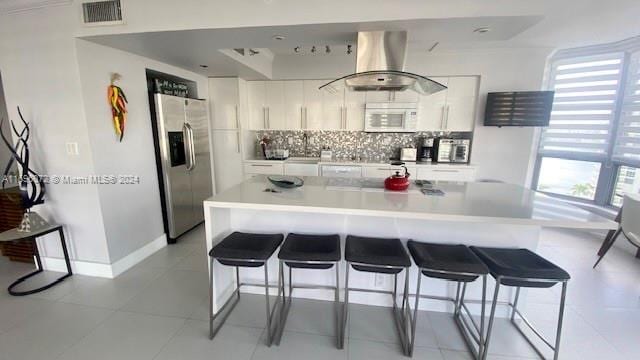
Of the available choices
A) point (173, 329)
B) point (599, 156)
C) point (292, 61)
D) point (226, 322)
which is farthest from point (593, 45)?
point (173, 329)

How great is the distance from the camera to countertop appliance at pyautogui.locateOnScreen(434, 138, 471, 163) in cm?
408

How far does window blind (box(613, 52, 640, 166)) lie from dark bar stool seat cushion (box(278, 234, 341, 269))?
4.15 metres

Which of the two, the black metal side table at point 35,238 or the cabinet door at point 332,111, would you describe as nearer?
the black metal side table at point 35,238

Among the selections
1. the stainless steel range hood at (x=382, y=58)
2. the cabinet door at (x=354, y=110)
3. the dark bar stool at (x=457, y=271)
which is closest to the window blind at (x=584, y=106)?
the cabinet door at (x=354, y=110)

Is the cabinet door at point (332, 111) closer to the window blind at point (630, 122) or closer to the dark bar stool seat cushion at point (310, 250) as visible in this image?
the dark bar stool seat cushion at point (310, 250)

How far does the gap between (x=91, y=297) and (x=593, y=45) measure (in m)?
6.59

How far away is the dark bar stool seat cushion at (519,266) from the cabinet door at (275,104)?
3.51 metres

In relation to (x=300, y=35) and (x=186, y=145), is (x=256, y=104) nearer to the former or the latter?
(x=186, y=145)

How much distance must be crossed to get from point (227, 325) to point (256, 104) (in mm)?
3490

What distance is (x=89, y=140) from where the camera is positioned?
92.3 inches

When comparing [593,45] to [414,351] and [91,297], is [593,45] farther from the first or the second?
[91,297]

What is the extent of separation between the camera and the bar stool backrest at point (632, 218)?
8.22ft

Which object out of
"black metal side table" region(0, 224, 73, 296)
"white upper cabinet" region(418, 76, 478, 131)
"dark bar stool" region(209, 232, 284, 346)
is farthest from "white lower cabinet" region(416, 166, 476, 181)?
"black metal side table" region(0, 224, 73, 296)

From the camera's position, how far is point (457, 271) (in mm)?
1501
